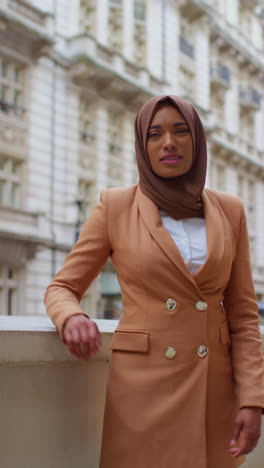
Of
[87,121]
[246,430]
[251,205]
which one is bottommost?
[246,430]

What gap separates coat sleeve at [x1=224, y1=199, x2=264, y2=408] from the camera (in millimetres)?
1540

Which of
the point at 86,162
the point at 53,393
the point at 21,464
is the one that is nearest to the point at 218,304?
the point at 53,393

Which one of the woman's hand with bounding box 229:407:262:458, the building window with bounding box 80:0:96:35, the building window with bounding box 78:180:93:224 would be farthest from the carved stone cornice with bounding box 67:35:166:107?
the woman's hand with bounding box 229:407:262:458

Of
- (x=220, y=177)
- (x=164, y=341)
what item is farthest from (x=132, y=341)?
(x=220, y=177)

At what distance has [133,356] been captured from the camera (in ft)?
4.97

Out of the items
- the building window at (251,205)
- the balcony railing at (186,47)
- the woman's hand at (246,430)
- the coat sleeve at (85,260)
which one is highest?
the balcony railing at (186,47)

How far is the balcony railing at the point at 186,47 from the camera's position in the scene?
22.5 meters

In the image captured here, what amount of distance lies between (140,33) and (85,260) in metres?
19.6

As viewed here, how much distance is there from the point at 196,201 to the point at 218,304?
0.96 feet

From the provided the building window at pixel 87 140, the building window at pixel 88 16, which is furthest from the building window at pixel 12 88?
the building window at pixel 88 16

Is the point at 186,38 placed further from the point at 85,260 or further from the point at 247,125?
the point at 85,260

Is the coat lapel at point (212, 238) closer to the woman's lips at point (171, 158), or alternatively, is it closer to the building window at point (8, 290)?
the woman's lips at point (171, 158)

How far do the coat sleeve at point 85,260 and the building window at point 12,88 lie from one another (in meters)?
13.7

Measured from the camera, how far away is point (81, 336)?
4.58ft
